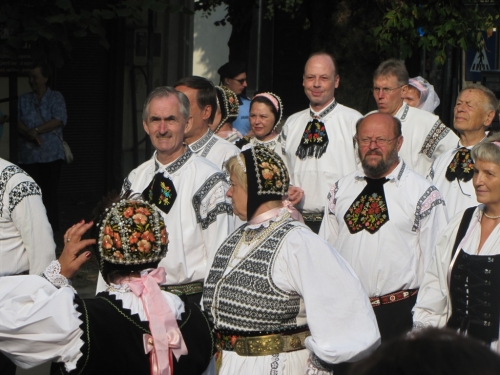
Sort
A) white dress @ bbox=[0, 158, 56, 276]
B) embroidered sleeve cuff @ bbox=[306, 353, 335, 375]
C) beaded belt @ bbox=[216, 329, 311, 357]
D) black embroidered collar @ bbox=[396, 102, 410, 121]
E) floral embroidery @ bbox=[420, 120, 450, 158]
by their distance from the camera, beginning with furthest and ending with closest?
black embroidered collar @ bbox=[396, 102, 410, 121] < floral embroidery @ bbox=[420, 120, 450, 158] < white dress @ bbox=[0, 158, 56, 276] < beaded belt @ bbox=[216, 329, 311, 357] < embroidered sleeve cuff @ bbox=[306, 353, 335, 375]

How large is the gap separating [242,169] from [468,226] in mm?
1259

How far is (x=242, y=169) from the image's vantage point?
4387 millimetres

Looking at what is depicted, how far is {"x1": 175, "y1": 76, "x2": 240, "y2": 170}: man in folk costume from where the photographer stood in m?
6.39

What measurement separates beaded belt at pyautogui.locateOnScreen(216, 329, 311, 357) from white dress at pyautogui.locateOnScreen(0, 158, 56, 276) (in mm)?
1135

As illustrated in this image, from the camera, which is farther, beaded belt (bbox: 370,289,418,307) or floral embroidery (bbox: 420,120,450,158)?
floral embroidery (bbox: 420,120,450,158)

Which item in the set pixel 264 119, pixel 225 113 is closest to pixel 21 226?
pixel 225 113

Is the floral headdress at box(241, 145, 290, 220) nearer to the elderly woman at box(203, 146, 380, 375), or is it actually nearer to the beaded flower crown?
the elderly woman at box(203, 146, 380, 375)

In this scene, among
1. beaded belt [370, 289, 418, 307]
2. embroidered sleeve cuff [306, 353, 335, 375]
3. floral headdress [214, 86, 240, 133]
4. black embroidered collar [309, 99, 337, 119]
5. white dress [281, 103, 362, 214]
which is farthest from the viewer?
floral headdress [214, 86, 240, 133]

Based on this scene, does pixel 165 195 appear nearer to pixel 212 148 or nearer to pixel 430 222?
pixel 212 148

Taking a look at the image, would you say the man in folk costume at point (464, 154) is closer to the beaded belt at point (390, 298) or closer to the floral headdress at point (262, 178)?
the beaded belt at point (390, 298)

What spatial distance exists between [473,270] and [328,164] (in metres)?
2.65

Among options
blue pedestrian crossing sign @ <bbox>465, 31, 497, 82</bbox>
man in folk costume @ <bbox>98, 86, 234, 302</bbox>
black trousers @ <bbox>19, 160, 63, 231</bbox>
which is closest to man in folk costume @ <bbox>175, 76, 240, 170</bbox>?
man in folk costume @ <bbox>98, 86, 234, 302</bbox>

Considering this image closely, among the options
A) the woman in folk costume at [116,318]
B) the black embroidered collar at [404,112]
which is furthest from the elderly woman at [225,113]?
the woman in folk costume at [116,318]

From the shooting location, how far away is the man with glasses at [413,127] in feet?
25.8
